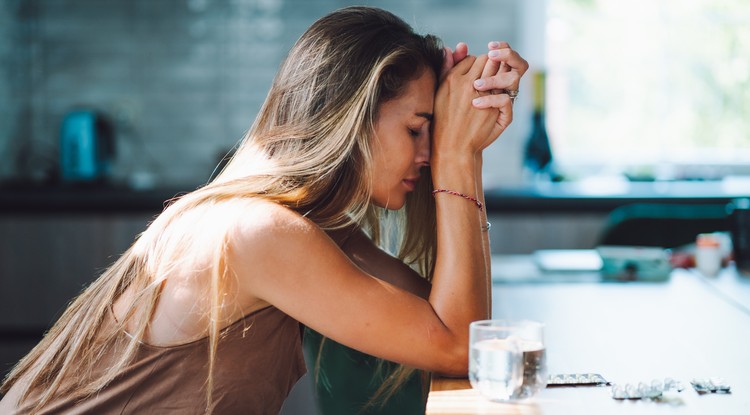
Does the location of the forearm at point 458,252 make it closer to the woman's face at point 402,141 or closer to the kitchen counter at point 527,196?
the woman's face at point 402,141

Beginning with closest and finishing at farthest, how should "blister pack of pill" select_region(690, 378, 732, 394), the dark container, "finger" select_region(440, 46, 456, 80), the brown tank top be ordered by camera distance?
"blister pack of pill" select_region(690, 378, 732, 394) → the brown tank top → "finger" select_region(440, 46, 456, 80) → the dark container

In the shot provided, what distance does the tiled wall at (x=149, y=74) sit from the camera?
4.48 metres

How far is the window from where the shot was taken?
14.8 ft

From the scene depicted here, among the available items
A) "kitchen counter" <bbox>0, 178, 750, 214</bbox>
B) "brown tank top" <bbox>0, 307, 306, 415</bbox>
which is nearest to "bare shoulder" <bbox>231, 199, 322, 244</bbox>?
"brown tank top" <bbox>0, 307, 306, 415</bbox>

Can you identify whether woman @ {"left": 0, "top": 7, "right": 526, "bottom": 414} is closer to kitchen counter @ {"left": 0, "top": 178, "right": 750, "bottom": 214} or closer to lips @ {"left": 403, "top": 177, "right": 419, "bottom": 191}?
lips @ {"left": 403, "top": 177, "right": 419, "bottom": 191}

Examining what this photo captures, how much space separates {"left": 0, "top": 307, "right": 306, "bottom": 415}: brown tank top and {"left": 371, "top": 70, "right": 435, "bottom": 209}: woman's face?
323 millimetres

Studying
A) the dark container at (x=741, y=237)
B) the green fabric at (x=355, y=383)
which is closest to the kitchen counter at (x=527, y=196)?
the dark container at (x=741, y=237)

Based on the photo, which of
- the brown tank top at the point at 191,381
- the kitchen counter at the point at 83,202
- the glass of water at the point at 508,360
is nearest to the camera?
the glass of water at the point at 508,360

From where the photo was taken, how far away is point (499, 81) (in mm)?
1551

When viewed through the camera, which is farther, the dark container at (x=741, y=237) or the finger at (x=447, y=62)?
the dark container at (x=741, y=237)

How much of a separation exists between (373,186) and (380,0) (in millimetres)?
3019

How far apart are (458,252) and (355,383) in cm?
45

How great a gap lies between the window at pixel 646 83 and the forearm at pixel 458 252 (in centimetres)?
312

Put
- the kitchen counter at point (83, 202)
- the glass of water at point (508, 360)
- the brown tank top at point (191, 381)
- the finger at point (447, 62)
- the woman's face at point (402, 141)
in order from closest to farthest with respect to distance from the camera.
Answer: the glass of water at point (508, 360) → the brown tank top at point (191, 381) → the woman's face at point (402, 141) → the finger at point (447, 62) → the kitchen counter at point (83, 202)
